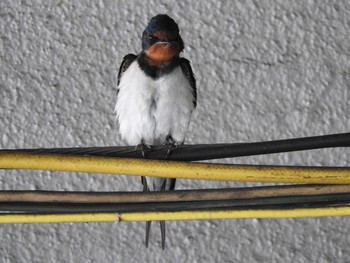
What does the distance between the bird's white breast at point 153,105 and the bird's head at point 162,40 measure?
0.03 metres

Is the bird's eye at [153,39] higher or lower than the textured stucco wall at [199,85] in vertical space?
lower

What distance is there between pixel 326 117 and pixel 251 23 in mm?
269

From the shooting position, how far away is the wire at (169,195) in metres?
0.66

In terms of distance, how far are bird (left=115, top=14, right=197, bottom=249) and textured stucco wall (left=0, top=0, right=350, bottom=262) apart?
305 millimetres

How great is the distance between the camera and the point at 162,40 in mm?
1090

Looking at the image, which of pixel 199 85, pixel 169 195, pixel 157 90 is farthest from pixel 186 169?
pixel 199 85

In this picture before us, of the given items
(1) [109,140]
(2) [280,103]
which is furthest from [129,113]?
(2) [280,103]

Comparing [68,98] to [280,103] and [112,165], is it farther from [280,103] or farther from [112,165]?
[112,165]

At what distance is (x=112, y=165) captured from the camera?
66 cm

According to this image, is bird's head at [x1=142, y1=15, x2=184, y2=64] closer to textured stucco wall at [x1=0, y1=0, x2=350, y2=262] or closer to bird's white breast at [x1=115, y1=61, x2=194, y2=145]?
bird's white breast at [x1=115, y1=61, x2=194, y2=145]

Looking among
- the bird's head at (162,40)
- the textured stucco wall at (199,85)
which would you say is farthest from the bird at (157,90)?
the textured stucco wall at (199,85)

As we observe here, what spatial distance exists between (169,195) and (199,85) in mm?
824

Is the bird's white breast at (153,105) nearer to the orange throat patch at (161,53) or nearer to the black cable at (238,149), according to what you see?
the orange throat patch at (161,53)

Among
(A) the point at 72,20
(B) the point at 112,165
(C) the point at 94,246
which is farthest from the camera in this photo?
(C) the point at 94,246
